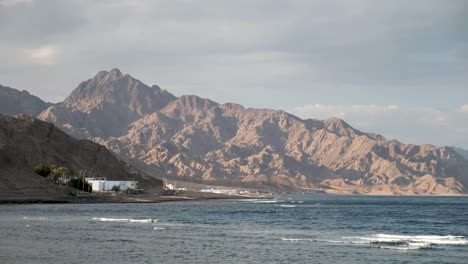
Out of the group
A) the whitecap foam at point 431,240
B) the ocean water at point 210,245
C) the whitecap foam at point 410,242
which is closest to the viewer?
the ocean water at point 210,245

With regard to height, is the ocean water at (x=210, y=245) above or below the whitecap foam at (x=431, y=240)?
below

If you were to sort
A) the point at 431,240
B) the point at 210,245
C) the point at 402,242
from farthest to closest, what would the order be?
the point at 431,240 < the point at 402,242 < the point at 210,245

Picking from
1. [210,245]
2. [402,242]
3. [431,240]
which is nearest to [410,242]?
[402,242]

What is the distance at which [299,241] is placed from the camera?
63.9 m

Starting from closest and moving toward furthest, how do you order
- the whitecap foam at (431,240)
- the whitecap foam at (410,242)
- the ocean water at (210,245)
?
1. the ocean water at (210,245)
2. the whitecap foam at (410,242)
3. the whitecap foam at (431,240)

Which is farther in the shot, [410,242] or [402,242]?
[410,242]

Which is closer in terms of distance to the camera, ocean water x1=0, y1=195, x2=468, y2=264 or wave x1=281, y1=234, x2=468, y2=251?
ocean water x1=0, y1=195, x2=468, y2=264

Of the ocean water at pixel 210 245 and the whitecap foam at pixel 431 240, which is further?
the whitecap foam at pixel 431 240

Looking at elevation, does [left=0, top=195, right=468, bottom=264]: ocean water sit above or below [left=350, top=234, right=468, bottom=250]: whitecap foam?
below

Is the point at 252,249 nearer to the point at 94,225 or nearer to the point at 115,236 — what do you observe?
the point at 115,236

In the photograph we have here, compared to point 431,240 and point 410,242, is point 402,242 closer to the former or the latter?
point 410,242

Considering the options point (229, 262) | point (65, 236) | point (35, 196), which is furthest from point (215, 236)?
point (35, 196)

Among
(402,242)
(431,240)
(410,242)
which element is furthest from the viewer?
(431,240)

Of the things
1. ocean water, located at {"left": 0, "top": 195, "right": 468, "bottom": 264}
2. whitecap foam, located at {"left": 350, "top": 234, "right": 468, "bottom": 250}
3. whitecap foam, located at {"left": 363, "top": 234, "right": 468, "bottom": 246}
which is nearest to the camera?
ocean water, located at {"left": 0, "top": 195, "right": 468, "bottom": 264}
